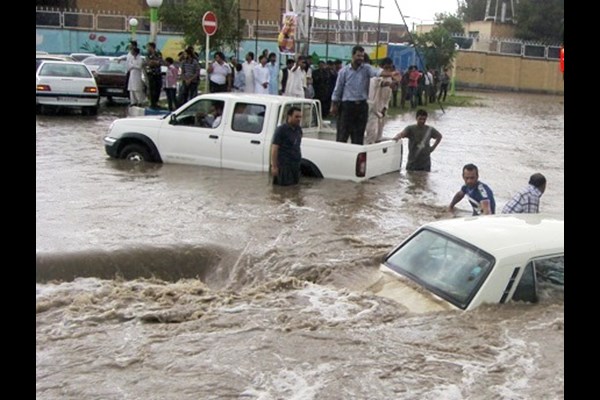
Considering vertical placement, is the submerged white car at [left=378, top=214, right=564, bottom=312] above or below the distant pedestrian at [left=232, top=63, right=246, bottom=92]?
below

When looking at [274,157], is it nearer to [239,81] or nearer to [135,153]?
[135,153]

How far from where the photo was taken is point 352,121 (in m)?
13.4

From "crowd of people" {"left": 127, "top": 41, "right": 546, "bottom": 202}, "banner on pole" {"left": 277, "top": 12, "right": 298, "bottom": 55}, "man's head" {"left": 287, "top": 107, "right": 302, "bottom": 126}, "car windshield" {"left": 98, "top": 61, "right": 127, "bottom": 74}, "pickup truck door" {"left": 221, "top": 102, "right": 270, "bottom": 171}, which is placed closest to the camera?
"crowd of people" {"left": 127, "top": 41, "right": 546, "bottom": 202}

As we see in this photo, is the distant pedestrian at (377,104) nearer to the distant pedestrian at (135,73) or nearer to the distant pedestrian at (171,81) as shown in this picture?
the distant pedestrian at (171,81)

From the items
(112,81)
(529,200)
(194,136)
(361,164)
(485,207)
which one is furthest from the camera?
(112,81)

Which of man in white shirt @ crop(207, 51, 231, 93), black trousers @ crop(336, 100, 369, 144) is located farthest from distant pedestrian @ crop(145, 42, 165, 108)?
black trousers @ crop(336, 100, 369, 144)

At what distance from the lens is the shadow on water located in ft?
26.6

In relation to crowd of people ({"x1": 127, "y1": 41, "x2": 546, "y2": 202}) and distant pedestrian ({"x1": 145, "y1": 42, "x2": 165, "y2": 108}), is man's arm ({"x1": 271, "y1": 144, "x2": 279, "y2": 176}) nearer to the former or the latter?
crowd of people ({"x1": 127, "y1": 41, "x2": 546, "y2": 202})

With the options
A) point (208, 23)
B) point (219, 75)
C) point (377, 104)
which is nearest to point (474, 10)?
point (219, 75)

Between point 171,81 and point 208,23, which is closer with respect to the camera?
point 208,23

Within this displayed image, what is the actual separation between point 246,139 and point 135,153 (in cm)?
211

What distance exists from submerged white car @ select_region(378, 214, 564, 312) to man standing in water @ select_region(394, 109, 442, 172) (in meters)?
5.95

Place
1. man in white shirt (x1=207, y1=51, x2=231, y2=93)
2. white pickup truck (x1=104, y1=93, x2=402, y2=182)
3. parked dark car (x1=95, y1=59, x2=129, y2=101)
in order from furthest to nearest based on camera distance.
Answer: parked dark car (x1=95, y1=59, x2=129, y2=101), man in white shirt (x1=207, y1=51, x2=231, y2=93), white pickup truck (x1=104, y1=93, x2=402, y2=182)

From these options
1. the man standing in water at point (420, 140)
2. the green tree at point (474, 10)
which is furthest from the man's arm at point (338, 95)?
the green tree at point (474, 10)
